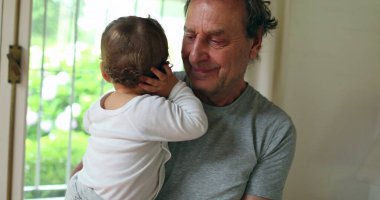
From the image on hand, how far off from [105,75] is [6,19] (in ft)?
2.89

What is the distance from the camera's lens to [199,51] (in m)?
1.14

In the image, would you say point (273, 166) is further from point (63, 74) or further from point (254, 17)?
point (63, 74)

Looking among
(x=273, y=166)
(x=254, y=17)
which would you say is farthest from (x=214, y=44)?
(x=273, y=166)

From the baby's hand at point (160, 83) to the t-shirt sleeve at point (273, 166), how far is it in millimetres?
365

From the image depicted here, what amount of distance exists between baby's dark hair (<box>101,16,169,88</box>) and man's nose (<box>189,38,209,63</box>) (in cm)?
13

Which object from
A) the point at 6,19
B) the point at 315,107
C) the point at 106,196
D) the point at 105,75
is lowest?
the point at 106,196

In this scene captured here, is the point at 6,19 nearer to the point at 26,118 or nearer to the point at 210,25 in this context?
the point at 26,118

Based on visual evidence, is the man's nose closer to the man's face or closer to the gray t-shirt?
the man's face

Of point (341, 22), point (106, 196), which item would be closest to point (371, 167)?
point (341, 22)

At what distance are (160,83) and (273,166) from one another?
0.44 meters

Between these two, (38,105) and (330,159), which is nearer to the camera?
(38,105)

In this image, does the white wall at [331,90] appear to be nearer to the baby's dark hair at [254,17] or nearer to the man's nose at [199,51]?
the baby's dark hair at [254,17]

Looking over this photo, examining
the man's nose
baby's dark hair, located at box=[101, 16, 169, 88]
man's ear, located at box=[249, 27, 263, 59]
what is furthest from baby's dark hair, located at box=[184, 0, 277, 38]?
baby's dark hair, located at box=[101, 16, 169, 88]

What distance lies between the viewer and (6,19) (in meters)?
1.70
